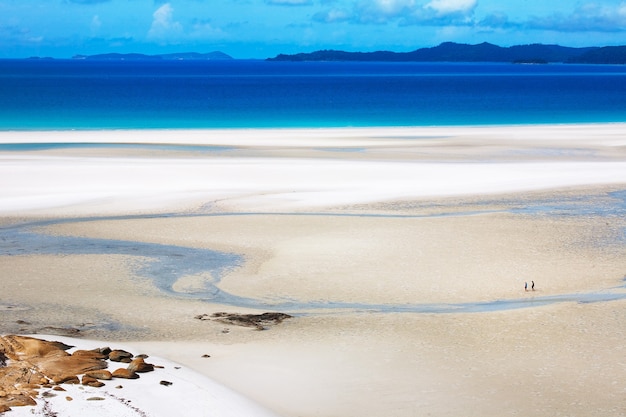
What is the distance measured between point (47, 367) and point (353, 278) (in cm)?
677

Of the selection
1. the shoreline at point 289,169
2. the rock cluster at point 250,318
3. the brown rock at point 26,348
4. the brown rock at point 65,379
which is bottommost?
the rock cluster at point 250,318

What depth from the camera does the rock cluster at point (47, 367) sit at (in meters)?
8.50

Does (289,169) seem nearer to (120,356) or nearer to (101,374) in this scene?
(120,356)

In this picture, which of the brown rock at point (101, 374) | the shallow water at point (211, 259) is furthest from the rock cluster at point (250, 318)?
the brown rock at point (101, 374)

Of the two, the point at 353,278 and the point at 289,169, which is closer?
the point at 353,278

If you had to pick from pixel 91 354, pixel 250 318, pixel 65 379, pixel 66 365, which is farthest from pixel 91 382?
pixel 250 318

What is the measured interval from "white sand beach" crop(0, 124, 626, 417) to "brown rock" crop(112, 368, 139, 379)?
2.59 ft

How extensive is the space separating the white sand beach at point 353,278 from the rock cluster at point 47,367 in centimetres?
90

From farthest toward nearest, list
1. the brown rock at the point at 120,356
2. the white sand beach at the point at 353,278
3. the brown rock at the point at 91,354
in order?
the white sand beach at the point at 353,278, the brown rock at the point at 120,356, the brown rock at the point at 91,354

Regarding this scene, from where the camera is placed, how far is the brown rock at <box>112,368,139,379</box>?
930cm

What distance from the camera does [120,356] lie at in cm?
1010

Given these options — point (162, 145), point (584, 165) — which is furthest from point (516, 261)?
point (162, 145)

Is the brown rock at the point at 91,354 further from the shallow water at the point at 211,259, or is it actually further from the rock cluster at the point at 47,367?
the shallow water at the point at 211,259

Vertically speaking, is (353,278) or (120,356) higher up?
(120,356)
